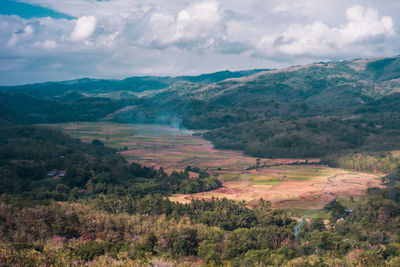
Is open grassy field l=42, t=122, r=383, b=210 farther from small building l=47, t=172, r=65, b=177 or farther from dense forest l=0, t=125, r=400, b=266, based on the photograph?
small building l=47, t=172, r=65, b=177

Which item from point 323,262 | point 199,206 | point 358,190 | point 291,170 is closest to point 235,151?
point 291,170

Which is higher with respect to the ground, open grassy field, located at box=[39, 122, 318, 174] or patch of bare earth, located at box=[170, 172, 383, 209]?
open grassy field, located at box=[39, 122, 318, 174]

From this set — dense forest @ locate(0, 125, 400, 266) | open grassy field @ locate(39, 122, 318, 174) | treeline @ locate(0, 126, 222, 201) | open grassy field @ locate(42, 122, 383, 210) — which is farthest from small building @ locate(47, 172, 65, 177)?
open grassy field @ locate(39, 122, 318, 174)

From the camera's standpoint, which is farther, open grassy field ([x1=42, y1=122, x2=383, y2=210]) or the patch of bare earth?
open grassy field ([x1=42, y1=122, x2=383, y2=210])

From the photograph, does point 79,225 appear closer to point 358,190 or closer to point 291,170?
point 358,190

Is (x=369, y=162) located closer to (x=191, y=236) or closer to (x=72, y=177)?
(x=191, y=236)

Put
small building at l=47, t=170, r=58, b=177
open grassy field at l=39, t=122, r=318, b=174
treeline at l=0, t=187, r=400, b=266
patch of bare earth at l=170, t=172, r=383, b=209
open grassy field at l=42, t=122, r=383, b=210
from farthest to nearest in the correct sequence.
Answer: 1. open grassy field at l=39, t=122, r=318, b=174
2. small building at l=47, t=170, r=58, b=177
3. open grassy field at l=42, t=122, r=383, b=210
4. patch of bare earth at l=170, t=172, r=383, b=209
5. treeline at l=0, t=187, r=400, b=266
